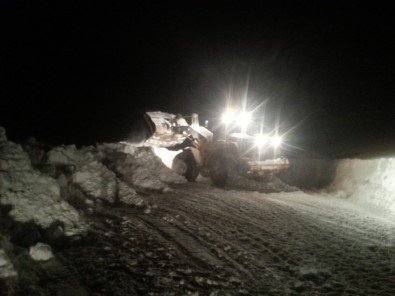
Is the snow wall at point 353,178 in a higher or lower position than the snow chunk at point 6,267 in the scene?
higher

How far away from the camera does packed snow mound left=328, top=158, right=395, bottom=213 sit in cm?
1097

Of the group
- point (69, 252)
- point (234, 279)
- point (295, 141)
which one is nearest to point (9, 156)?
point (69, 252)

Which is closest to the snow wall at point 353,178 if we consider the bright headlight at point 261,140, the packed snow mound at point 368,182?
the packed snow mound at point 368,182

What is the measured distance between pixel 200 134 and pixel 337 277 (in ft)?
29.3

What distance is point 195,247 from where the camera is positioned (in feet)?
19.1

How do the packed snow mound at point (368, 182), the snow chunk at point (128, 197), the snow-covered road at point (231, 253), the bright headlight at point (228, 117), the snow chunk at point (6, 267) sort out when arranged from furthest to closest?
the bright headlight at point (228, 117) → the packed snow mound at point (368, 182) → the snow chunk at point (128, 197) → the snow-covered road at point (231, 253) → the snow chunk at point (6, 267)

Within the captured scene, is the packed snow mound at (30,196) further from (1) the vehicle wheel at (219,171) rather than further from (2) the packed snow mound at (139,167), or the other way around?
(1) the vehicle wheel at (219,171)

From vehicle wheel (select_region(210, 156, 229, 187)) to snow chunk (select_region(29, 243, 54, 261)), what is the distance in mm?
7842

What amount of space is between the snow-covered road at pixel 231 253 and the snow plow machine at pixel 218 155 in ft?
11.0

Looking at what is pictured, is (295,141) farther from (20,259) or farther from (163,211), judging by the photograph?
(20,259)

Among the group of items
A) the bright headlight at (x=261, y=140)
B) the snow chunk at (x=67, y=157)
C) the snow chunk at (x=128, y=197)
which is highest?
the bright headlight at (x=261, y=140)

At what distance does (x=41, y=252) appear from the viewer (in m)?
4.77

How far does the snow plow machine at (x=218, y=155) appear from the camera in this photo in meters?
12.3

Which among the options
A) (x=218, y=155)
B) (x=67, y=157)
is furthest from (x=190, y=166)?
(x=67, y=157)
